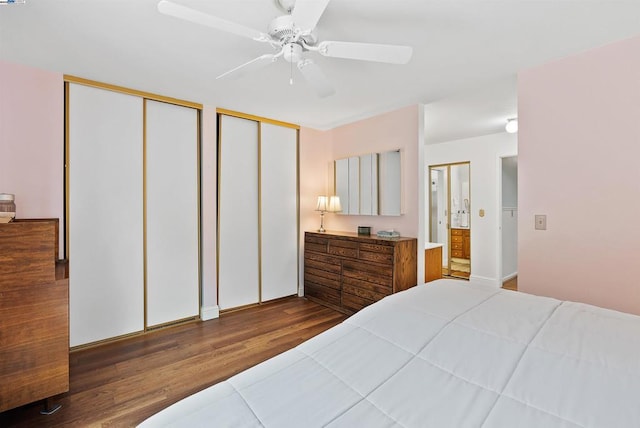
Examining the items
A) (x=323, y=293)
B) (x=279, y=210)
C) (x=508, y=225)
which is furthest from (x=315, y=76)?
(x=508, y=225)

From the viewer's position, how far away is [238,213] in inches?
145

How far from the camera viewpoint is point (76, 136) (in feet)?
8.75

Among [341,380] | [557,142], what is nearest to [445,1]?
[557,142]

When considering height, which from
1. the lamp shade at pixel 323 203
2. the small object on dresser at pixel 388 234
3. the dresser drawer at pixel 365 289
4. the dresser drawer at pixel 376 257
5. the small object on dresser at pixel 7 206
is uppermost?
the lamp shade at pixel 323 203

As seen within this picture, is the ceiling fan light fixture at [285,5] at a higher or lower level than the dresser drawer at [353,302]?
higher

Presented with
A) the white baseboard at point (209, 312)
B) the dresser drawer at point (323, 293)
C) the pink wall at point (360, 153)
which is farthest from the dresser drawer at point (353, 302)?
the white baseboard at point (209, 312)

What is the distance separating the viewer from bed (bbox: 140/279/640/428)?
0.81 meters

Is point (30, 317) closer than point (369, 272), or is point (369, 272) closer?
point (30, 317)

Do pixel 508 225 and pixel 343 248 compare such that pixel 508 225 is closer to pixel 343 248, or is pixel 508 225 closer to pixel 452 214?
pixel 452 214

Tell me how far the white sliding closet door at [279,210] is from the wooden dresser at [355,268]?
0.24 metres

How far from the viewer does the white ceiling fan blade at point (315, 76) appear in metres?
1.83

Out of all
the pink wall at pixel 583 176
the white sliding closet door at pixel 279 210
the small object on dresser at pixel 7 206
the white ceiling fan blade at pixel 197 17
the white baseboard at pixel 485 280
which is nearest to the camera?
the white ceiling fan blade at pixel 197 17

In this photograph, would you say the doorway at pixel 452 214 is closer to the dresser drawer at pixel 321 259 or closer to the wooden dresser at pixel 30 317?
the dresser drawer at pixel 321 259

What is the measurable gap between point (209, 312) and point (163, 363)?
37.9 inches
